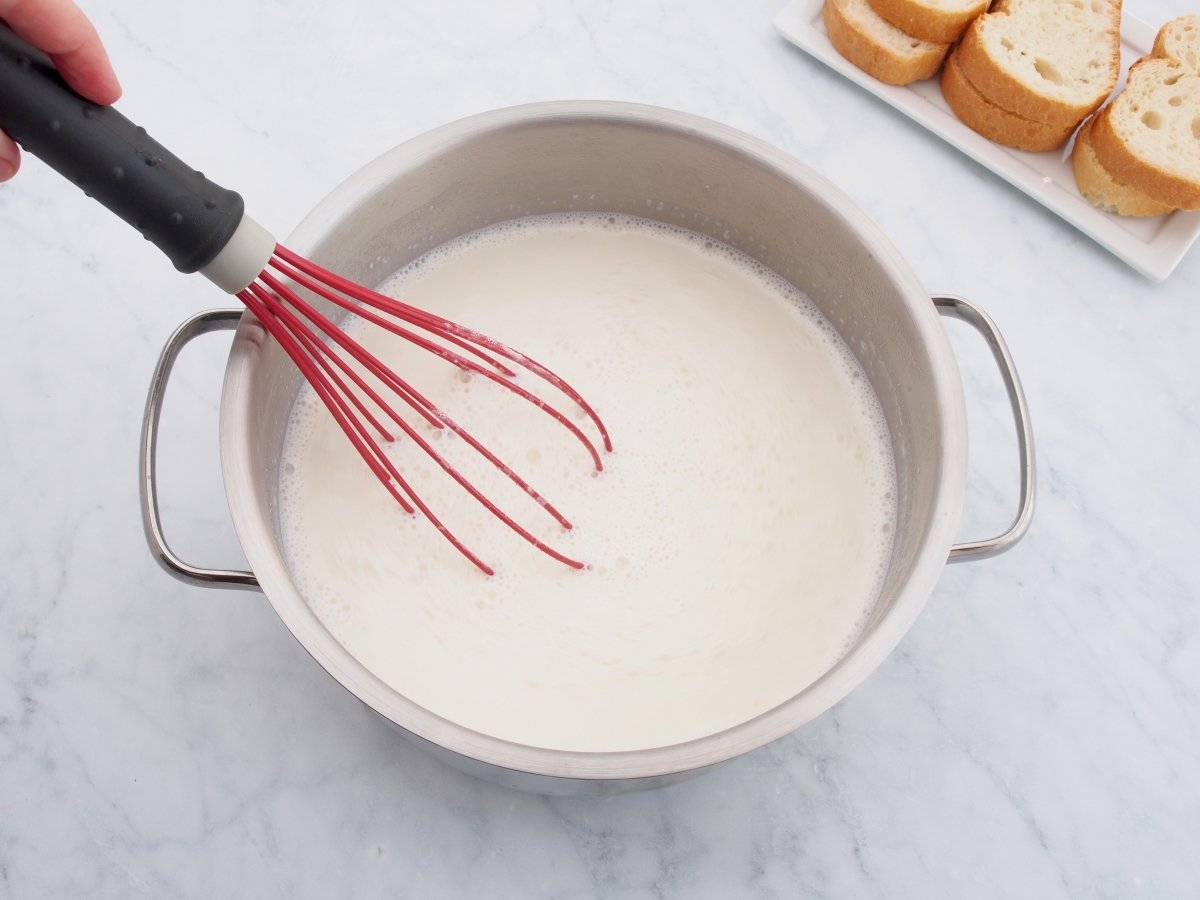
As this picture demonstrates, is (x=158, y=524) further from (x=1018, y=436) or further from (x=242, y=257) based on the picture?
(x=1018, y=436)

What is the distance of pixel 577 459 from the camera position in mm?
896

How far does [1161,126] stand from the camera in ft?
3.52

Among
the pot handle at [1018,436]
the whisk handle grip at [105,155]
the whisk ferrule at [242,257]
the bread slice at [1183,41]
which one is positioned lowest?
the whisk ferrule at [242,257]

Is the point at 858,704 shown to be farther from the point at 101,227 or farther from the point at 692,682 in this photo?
the point at 101,227

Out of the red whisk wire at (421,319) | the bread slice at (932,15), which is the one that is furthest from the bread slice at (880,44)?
the red whisk wire at (421,319)

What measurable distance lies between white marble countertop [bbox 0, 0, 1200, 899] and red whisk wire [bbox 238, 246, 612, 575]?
203 millimetres

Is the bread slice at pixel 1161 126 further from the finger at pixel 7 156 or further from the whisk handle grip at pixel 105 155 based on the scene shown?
the finger at pixel 7 156

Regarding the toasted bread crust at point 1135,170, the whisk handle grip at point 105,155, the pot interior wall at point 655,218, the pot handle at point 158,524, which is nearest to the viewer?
the whisk handle grip at point 105,155

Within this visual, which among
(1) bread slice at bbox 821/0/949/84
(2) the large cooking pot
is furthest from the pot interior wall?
(1) bread slice at bbox 821/0/949/84

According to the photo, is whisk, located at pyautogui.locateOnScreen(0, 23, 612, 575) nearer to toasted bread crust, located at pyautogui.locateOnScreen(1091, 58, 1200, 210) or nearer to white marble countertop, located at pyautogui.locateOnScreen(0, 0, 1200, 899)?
white marble countertop, located at pyautogui.locateOnScreen(0, 0, 1200, 899)

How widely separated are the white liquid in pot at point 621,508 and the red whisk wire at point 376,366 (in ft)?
0.08

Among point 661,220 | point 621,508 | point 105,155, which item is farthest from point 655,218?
point 105,155

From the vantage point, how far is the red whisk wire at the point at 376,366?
745mm

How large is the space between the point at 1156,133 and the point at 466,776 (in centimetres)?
89
